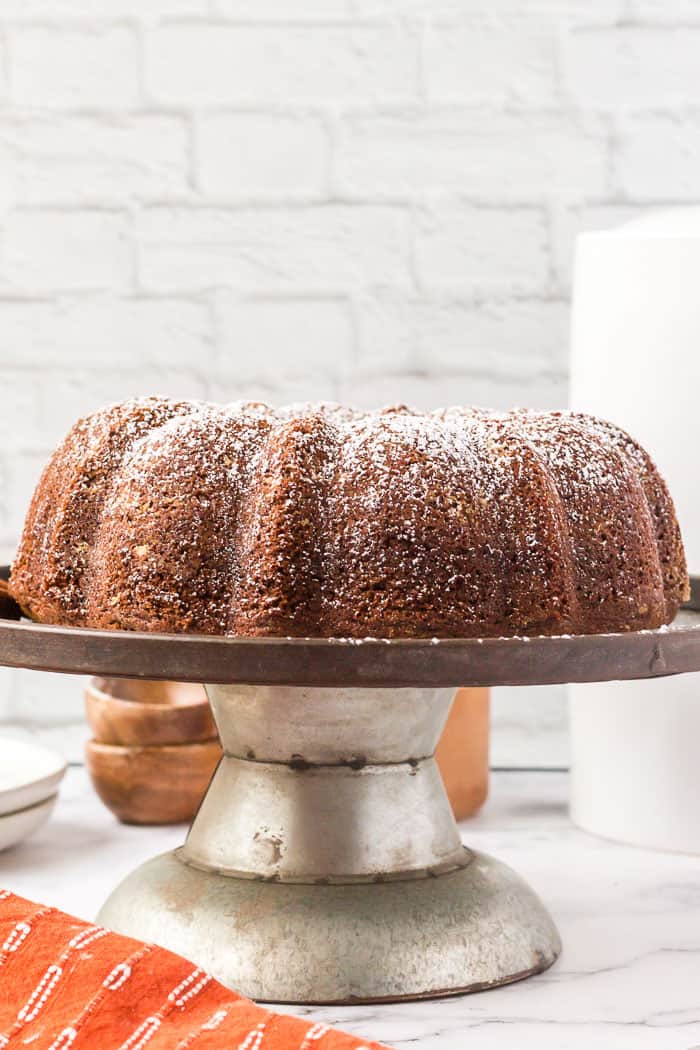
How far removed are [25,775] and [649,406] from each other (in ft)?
2.07

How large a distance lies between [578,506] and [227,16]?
90 cm

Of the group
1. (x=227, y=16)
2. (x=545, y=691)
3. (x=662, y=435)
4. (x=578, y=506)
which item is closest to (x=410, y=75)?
(x=227, y=16)

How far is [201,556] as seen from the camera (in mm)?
827

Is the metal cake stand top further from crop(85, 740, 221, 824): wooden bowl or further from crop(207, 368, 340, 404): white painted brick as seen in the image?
crop(207, 368, 340, 404): white painted brick

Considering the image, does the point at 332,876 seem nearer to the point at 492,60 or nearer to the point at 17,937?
the point at 17,937

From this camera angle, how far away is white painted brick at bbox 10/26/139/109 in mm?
1543

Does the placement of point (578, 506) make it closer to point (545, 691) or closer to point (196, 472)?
point (196, 472)

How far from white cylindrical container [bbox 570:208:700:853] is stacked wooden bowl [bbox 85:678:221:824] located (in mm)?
361

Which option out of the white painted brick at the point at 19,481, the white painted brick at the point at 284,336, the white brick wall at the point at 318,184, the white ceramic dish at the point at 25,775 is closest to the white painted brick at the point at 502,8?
the white brick wall at the point at 318,184

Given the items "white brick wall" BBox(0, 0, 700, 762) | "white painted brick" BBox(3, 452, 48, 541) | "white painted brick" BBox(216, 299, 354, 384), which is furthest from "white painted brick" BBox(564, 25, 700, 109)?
"white painted brick" BBox(3, 452, 48, 541)

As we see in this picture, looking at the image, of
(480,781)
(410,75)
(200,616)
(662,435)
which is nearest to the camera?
(200,616)

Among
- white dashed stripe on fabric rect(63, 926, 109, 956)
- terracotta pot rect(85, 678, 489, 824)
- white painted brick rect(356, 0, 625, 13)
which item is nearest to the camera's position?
white dashed stripe on fabric rect(63, 926, 109, 956)

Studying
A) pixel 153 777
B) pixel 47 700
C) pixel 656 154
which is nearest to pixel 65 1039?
pixel 153 777

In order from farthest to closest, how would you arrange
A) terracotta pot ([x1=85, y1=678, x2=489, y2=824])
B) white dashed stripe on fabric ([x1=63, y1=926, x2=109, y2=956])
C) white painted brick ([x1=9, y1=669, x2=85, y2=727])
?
white painted brick ([x1=9, y1=669, x2=85, y2=727])
terracotta pot ([x1=85, y1=678, x2=489, y2=824])
white dashed stripe on fabric ([x1=63, y1=926, x2=109, y2=956])
